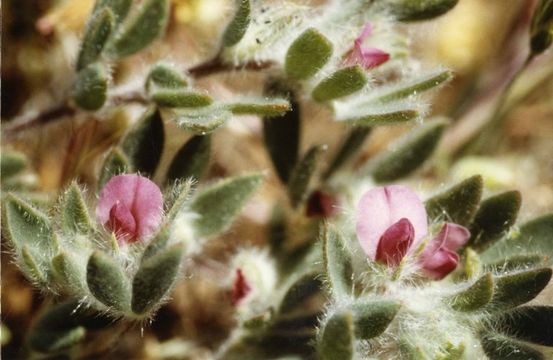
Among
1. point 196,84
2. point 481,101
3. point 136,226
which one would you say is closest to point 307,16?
point 196,84

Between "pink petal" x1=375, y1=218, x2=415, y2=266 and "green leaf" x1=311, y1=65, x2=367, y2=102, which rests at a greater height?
"green leaf" x1=311, y1=65, x2=367, y2=102

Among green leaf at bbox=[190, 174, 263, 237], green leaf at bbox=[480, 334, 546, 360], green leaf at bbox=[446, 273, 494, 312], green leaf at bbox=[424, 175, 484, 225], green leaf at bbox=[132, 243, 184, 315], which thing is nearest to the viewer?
green leaf at bbox=[132, 243, 184, 315]

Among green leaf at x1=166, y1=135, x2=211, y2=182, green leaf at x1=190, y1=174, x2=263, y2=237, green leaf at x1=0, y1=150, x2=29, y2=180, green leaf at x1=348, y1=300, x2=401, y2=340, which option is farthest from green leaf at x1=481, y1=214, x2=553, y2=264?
green leaf at x1=0, y1=150, x2=29, y2=180

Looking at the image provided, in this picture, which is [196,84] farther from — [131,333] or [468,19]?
[468,19]

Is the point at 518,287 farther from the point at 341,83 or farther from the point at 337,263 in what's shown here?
the point at 341,83

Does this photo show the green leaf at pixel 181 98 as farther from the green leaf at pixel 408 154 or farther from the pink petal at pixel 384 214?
the green leaf at pixel 408 154

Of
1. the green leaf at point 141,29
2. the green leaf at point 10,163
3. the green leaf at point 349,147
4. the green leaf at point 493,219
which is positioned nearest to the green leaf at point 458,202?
the green leaf at point 493,219

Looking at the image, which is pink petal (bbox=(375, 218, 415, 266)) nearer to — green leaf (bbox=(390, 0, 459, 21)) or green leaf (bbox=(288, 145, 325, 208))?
green leaf (bbox=(288, 145, 325, 208))
